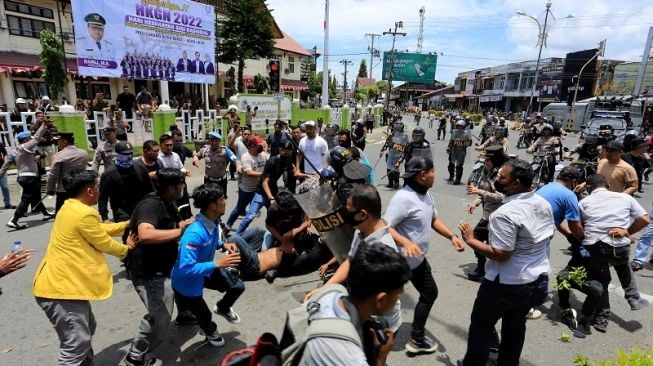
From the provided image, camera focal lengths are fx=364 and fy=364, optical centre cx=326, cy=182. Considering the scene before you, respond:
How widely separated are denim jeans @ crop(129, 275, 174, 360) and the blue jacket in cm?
10

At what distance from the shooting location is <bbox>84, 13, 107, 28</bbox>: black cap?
11.2 m

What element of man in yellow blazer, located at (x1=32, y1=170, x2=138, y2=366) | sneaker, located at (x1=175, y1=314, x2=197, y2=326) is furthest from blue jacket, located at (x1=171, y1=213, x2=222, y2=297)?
sneaker, located at (x1=175, y1=314, x2=197, y2=326)

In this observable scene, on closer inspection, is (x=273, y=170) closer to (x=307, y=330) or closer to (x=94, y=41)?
(x=307, y=330)

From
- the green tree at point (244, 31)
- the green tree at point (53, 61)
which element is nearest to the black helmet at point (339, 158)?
the green tree at point (53, 61)

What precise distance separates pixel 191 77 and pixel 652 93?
1369 inches

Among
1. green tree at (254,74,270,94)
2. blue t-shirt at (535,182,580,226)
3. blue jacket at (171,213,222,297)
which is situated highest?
green tree at (254,74,270,94)

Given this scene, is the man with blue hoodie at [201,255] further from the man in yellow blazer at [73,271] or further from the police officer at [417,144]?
the police officer at [417,144]

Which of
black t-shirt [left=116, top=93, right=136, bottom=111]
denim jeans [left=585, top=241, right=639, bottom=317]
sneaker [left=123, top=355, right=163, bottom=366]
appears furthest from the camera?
black t-shirt [left=116, top=93, right=136, bottom=111]

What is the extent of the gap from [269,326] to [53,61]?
58.9 ft

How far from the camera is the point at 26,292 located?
3.97 metres

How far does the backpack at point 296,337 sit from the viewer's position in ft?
4.01

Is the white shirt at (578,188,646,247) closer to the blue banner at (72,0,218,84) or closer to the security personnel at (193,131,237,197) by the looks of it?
the security personnel at (193,131,237,197)

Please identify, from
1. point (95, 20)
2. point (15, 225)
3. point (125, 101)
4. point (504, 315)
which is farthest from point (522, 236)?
point (125, 101)

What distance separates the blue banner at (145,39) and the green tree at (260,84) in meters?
15.8
